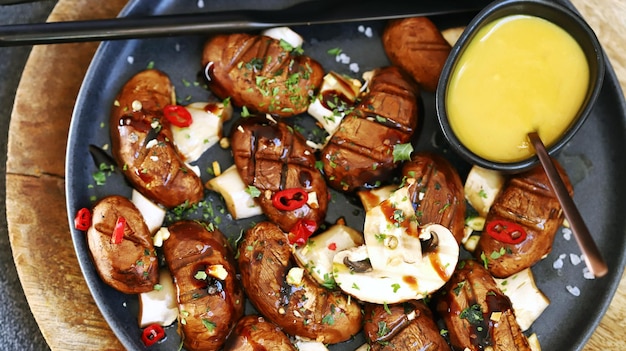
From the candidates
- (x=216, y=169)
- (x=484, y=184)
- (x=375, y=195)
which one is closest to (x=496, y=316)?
(x=484, y=184)

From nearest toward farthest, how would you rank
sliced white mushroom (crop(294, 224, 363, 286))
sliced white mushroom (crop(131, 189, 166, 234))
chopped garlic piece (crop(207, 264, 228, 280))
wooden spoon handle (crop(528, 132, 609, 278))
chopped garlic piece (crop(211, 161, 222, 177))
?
1. wooden spoon handle (crop(528, 132, 609, 278))
2. chopped garlic piece (crop(207, 264, 228, 280))
3. sliced white mushroom (crop(294, 224, 363, 286))
4. sliced white mushroom (crop(131, 189, 166, 234))
5. chopped garlic piece (crop(211, 161, 222, 177))

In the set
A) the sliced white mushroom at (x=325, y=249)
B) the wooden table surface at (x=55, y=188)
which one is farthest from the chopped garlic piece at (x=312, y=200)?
the wooden table surface at (x=55, y=188)

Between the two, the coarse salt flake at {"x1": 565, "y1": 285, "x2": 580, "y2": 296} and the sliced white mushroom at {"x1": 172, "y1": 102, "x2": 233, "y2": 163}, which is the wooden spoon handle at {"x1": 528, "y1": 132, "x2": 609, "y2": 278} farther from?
the sliced white mushroom at {"x1": 172, "y1": 102, "x2": 233, "y2": 163}

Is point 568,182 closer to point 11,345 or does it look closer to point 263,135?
point 263,135

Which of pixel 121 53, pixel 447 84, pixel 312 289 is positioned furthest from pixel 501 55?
pixel 121 53

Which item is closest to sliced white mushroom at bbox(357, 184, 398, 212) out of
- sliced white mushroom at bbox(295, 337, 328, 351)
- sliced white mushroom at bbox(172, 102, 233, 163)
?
sliced white mushroom at bbox(295, 337, 328, 351)

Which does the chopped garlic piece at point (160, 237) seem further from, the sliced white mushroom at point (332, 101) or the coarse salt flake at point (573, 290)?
the coarse salt flake at point (573, 290)
